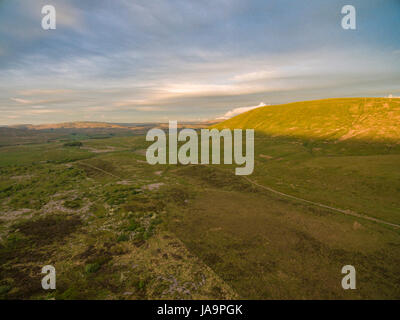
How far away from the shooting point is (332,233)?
2673 cm

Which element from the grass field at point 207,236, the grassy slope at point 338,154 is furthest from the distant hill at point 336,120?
the grass field at point 207,236

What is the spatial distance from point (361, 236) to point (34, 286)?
131 ft

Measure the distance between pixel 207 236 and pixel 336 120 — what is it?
117 meters

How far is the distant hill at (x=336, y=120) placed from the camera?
82.6 metres

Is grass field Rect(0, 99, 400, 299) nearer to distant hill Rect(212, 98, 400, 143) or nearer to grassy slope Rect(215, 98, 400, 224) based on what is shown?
grassy slope Rect(215, 98, 400, 224)

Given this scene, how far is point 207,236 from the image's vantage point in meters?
26.6

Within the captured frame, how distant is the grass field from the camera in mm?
17594

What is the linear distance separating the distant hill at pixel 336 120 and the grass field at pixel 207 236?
114 ft

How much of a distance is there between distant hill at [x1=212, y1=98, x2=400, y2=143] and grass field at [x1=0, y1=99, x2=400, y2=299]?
114 ft

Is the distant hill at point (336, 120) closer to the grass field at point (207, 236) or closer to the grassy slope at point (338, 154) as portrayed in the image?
the grassy slope at point (338, 154)

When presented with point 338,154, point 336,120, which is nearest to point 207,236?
point 338,154

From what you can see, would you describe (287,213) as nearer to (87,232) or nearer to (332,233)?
(332,233)

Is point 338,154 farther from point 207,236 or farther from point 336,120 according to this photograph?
point 207,236
